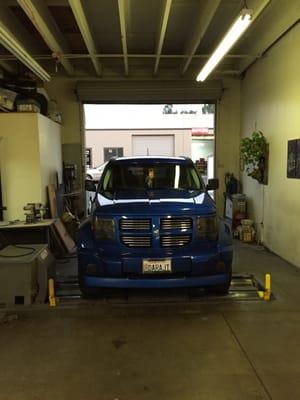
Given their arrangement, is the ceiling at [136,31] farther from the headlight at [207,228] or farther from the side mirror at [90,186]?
the headlight at [207,228]

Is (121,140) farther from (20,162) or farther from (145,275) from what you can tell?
(145,275)

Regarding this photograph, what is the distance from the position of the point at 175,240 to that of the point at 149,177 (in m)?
1.27

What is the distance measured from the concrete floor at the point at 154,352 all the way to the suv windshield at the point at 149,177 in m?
1.56

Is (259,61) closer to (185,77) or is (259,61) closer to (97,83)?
(185,77)

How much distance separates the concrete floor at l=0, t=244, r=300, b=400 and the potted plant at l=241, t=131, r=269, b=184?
309 centimetres

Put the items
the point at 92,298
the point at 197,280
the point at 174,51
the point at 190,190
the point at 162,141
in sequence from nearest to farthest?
the point at 197,280
the point at 92,298
the point at 190,190
the point at 174,51
the point at 162,141

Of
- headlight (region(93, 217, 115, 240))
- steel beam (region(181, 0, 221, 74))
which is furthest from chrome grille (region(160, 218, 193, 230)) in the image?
steel beam (region(181, 0, 221, 74))

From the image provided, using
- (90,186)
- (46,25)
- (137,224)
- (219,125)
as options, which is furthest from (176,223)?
(219,125)

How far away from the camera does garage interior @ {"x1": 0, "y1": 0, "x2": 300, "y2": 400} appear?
2.64 m

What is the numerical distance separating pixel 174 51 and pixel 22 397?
287 inches

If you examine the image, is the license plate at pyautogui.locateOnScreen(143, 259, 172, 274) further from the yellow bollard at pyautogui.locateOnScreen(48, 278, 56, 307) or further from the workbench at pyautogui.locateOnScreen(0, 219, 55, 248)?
the workbench at pyautogui.locateOnScreen(0, 219, 55, 248)

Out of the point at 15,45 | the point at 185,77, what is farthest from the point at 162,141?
the point at 15,45

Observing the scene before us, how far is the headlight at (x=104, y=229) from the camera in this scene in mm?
3771

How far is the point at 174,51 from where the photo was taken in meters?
7.80
